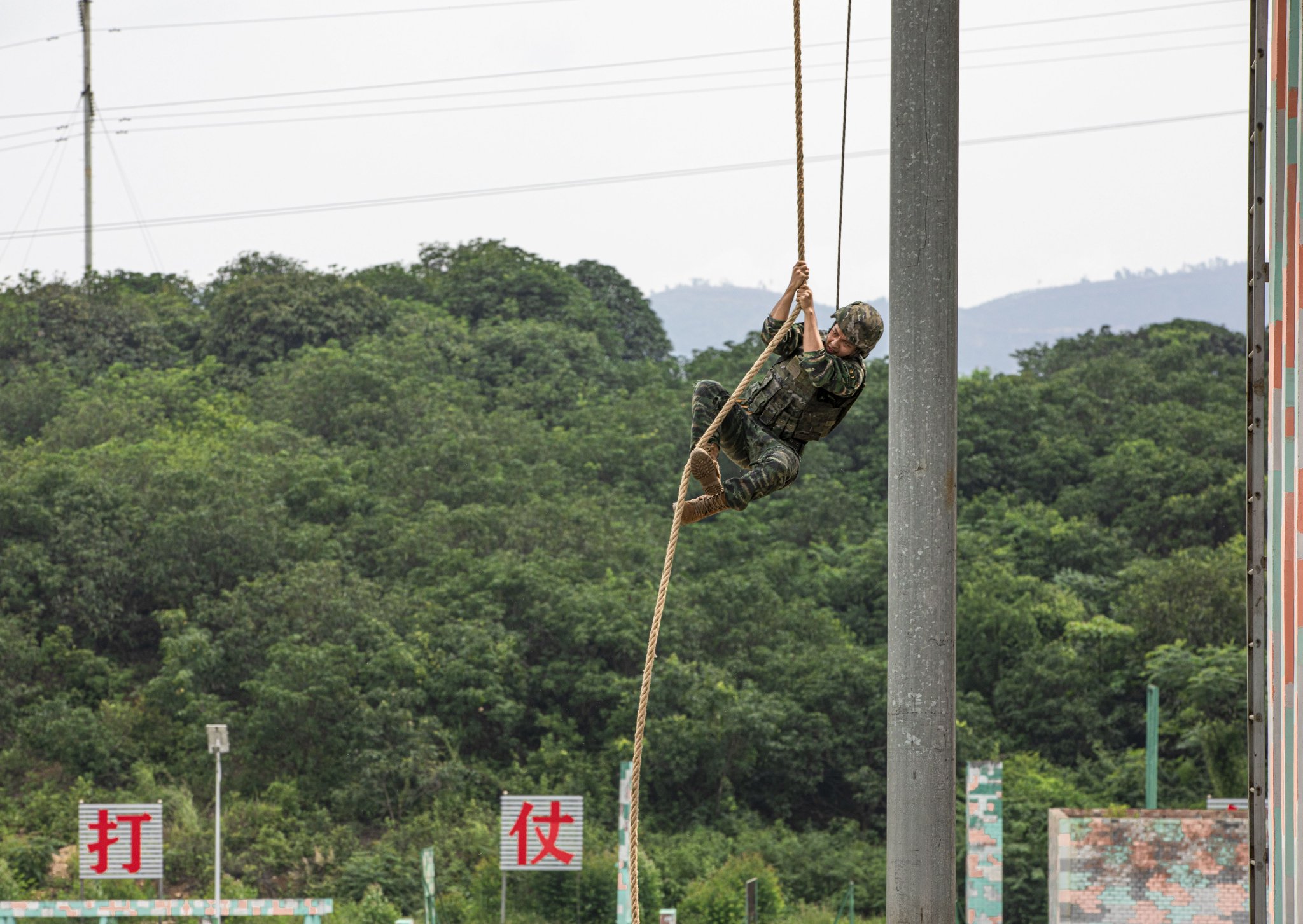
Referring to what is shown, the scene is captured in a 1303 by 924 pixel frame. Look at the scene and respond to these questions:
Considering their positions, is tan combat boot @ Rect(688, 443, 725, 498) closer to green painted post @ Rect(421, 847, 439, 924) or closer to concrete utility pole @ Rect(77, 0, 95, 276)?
green painted post @ Rect(421, 847, 439, 924)

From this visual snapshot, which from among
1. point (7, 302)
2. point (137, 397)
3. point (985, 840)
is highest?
point (7, 302)

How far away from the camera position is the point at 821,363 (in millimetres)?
4590

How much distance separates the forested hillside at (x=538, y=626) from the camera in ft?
68.6

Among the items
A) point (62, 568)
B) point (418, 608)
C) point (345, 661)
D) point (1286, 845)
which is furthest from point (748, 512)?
point (1286, 845)

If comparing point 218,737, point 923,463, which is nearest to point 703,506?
point 923,463

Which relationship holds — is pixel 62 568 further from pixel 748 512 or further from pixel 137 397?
pixel 748 512

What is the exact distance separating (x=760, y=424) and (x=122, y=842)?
1477 cm

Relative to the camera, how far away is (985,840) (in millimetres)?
14625

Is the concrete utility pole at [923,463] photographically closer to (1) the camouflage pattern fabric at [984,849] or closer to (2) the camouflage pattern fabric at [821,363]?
(2) the camouflage pattern fabric at [821,363]

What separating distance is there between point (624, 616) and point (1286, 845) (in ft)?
65.6

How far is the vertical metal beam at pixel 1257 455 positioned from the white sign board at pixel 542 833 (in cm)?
1388

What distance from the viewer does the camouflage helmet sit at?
4.52 metres

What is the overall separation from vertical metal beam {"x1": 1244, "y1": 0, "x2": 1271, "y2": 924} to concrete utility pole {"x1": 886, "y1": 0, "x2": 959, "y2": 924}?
1002 mm

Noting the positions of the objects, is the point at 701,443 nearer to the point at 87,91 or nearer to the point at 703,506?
the point at 703,506
